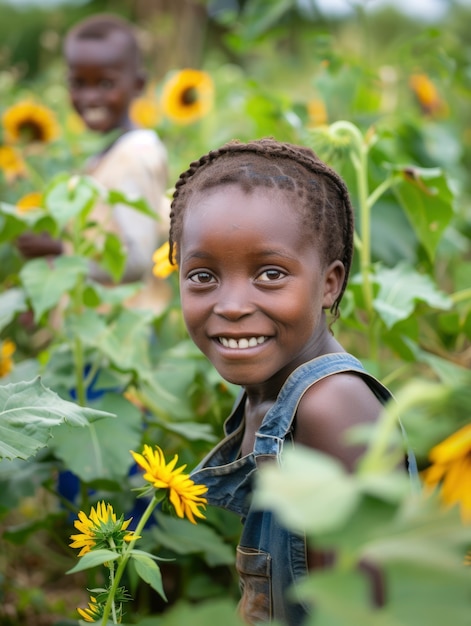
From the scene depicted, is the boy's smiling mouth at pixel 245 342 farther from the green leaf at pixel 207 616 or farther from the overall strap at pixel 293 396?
the green leaf at pixel 207 616

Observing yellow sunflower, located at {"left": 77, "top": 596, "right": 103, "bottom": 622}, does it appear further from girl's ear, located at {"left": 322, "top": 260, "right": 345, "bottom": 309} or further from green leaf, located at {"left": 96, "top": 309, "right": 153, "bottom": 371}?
green leaf, located at {"left": 96, "top": 309, "right": 153, "bottom": 371}

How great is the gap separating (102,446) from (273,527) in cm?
67

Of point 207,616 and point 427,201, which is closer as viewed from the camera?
point 207,616

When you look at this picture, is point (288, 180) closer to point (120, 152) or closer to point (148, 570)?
point (148, 570)

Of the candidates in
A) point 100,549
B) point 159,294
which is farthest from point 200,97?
point 100,549

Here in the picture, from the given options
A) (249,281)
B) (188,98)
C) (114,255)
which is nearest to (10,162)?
(188,98)

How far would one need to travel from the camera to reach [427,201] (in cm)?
192

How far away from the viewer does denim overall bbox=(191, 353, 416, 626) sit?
1131mm

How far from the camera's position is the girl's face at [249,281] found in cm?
115

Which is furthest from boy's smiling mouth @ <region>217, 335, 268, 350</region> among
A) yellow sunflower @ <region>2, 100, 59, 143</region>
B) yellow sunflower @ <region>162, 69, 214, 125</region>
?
yellow sunflower @ <region>162, 69, 214, 125</region>

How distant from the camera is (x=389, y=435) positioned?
0.61 m

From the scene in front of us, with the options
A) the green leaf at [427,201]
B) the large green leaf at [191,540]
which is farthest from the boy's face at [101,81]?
the large green leaf at [191,540]

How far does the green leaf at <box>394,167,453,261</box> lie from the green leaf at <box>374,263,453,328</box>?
4.3 inches

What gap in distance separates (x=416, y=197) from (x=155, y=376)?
2.17 feet
